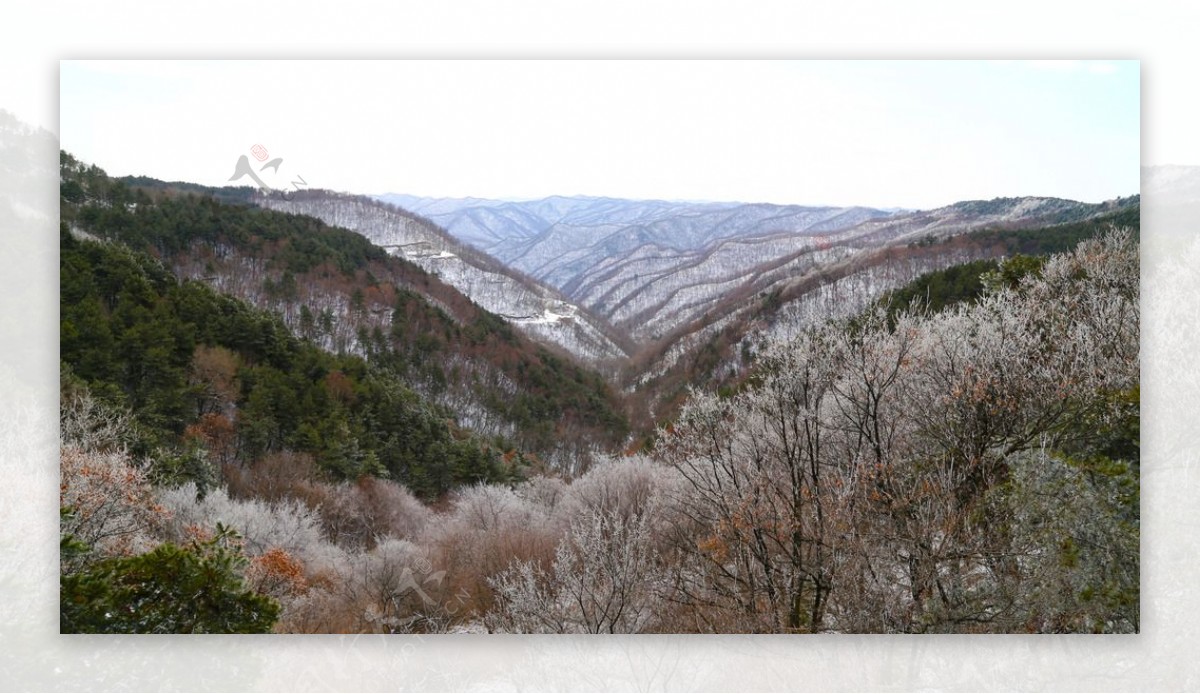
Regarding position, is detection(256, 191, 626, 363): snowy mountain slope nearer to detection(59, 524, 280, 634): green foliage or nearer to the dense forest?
the dense forest

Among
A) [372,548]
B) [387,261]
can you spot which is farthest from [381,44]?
[387,261]

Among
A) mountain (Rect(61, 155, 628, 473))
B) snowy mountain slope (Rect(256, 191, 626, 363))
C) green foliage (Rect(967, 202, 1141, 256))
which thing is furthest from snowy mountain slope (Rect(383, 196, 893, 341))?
mountain (Rect(61, 155, 628, 473))

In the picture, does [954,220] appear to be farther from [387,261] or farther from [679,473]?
[387,261]

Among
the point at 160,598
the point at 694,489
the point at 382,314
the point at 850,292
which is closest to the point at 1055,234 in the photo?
the point at 850,292

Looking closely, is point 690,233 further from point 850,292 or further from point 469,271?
point 469,271

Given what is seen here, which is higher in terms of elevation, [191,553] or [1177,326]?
[1177,326]

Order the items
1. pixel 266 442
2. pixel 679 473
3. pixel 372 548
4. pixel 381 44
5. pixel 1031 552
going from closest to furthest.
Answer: pixel 1031 552 → pixel 381 44 → pixel 679 473 → pixel 372 548 → pixel 266 442
